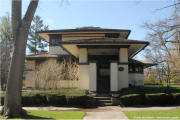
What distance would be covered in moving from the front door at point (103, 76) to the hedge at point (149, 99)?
3.59 m

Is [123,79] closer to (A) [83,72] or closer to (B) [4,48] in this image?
(A) [83,72]

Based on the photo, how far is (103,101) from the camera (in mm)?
12109

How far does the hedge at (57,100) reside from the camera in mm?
11367

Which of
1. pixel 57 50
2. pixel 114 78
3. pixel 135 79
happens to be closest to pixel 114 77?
pixel 114 78

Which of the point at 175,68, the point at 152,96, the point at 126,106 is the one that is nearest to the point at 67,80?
the point at 126,106

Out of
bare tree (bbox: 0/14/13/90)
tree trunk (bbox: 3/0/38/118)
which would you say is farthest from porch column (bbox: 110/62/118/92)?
bare tree (bbox: 0/14/13/90)

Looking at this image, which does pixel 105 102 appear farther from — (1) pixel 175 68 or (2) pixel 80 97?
(1) pixel 175 68

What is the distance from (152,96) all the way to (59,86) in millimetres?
7904

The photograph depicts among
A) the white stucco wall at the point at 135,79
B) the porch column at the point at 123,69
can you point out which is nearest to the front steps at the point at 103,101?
the porch column at the point at 123,69

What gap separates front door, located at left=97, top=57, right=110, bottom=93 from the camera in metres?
15.1

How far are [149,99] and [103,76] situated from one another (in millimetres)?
4909

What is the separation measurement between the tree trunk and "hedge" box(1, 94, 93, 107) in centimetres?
408

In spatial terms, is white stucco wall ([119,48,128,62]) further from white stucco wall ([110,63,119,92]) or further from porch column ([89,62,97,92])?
porch column ([89,62,97,92])

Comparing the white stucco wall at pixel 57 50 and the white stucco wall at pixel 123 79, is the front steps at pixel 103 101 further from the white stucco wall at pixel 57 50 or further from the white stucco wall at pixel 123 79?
the white stucco wall at pixel 57 50
